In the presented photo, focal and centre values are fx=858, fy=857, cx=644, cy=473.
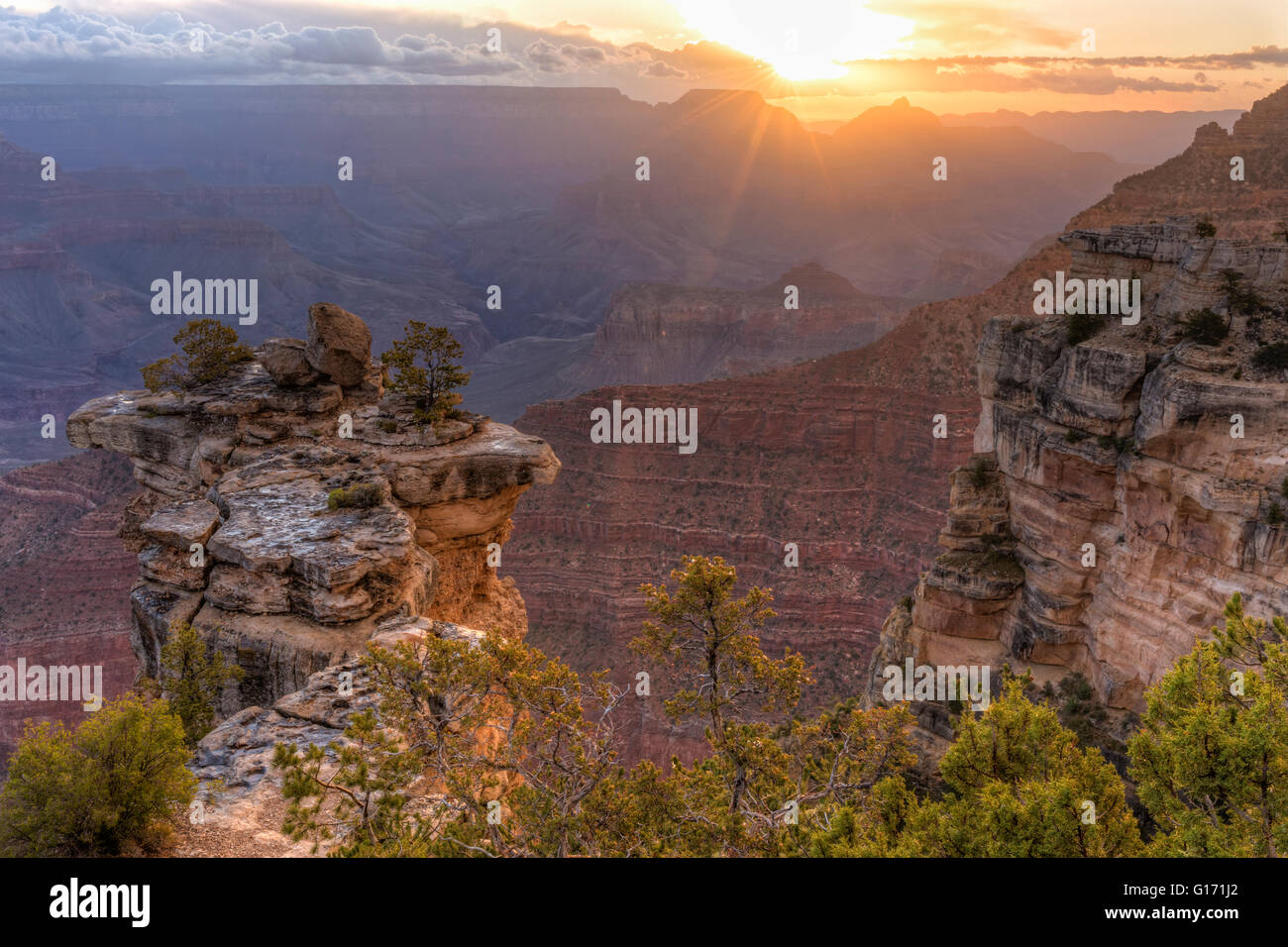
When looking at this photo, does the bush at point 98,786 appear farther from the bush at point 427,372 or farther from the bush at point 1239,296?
the bush at point 1239,296

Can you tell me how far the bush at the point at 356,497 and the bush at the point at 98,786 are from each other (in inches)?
345

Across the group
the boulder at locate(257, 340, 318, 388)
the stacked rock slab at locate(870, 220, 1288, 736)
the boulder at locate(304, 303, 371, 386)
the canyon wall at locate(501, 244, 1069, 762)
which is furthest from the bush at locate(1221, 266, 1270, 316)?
the canyon wall at locate(501, 244, 1069, 762)

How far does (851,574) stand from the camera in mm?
52812

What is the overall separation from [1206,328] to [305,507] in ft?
82.4

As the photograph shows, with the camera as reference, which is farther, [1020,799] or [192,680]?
[192,680]

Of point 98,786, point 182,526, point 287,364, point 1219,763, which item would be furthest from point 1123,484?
point 98,786

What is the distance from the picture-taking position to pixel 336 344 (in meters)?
23.5

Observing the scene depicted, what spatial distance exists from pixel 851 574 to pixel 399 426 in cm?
3758

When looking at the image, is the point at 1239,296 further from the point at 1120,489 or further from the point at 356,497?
the point at 356,497

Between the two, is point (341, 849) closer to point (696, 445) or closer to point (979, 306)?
point (696, 445)

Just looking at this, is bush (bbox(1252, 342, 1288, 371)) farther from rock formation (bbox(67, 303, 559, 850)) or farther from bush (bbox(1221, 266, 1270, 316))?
rock formation (bbox(67, 303, 559, 850))

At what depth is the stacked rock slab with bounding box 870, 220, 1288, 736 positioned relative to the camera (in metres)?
23.4

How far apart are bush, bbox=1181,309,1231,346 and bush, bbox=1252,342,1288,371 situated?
1231 mm
